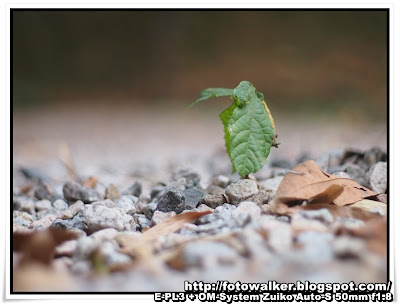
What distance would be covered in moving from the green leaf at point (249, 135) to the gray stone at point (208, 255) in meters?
0.40

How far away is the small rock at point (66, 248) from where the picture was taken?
94 cm

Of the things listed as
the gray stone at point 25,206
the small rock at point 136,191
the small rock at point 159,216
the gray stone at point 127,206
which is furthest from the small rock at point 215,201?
the gray stone at point 25,206

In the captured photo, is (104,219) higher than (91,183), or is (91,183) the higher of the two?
(91,183)

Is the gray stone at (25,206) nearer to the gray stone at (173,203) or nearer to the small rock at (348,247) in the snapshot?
the gray stone at (173,203)

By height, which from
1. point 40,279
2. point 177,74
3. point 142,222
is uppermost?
point 177,74

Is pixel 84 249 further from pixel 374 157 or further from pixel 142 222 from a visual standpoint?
pixel 374 157

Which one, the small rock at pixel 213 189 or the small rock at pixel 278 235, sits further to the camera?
the small rock at pixel 213 189

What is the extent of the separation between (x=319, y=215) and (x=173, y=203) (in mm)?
444

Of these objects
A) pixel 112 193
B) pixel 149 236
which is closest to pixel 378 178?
pixel 149 236

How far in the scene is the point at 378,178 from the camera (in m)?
1.37

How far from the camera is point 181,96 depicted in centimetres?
488

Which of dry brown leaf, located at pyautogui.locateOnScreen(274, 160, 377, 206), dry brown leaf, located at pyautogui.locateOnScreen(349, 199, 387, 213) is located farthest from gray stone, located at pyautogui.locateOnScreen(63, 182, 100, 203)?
dry brown leaf, located at pyautogui.locateOnScreen(349, 199, 387, 213)

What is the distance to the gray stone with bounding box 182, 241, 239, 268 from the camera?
2.53 ft

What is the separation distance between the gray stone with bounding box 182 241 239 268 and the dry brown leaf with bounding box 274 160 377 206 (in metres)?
0.30
